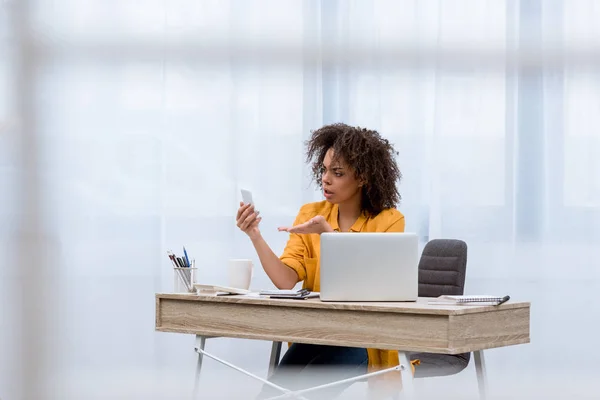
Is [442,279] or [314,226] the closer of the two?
[314,226]

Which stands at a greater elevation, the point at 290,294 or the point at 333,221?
the point at 333,221

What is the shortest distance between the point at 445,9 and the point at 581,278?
1271 mm

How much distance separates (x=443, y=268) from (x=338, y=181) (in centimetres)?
50

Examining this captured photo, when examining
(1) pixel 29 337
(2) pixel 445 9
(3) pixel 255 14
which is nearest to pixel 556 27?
(2) pixel 445 9

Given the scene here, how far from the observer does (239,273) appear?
2.52 meters

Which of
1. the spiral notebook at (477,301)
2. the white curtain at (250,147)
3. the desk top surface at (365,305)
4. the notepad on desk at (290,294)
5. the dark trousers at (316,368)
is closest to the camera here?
the desk top surface at (365,305)

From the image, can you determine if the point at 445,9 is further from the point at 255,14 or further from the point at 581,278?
the point at 581,278

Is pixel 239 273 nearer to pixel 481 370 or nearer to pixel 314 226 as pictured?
pixel 314 226

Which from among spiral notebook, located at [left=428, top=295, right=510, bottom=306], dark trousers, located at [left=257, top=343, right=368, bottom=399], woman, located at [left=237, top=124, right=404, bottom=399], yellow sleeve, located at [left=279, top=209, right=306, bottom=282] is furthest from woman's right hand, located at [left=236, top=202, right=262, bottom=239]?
spiral notebook, located at [left=428, top=295, right=510, bottom=306]

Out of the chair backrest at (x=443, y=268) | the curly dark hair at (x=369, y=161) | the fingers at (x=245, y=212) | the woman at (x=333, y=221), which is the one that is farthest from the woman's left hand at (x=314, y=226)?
the chair backrest at (x=443, y=268)

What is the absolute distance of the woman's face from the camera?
2.60m

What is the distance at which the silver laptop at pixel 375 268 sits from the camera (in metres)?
2.14

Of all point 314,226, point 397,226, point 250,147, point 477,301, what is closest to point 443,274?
point 397,226

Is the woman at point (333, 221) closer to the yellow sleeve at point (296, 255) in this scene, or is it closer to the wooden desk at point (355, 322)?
the yellow sleeve at point (296, 255)
